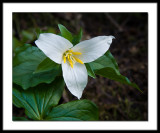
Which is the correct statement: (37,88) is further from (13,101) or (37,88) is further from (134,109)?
(134,109)

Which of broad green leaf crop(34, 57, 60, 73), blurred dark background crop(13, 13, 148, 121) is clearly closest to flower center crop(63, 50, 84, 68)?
broad green leaf crop(34, 57, 60, 73)

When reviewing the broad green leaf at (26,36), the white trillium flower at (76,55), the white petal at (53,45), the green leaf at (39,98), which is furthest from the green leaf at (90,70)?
the broad green leaf at (26,36)

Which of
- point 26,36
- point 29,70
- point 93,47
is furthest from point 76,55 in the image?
point 26,36

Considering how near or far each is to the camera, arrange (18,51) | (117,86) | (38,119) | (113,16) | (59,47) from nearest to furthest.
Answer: (59,47), (38,119), (18,51), (117,86), (113,16)

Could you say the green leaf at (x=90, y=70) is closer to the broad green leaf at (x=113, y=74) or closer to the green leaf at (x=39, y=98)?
the broad green leaf at (x=113, y=74)

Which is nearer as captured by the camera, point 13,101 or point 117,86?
point 13,101

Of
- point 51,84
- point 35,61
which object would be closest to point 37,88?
point 51,84
